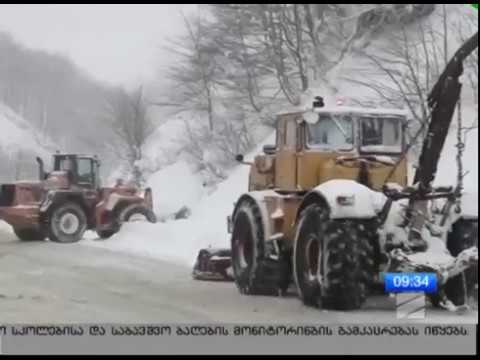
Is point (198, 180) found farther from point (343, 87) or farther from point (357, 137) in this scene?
point (357, 137)

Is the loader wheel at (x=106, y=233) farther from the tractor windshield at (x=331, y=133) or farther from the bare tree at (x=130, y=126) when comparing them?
the tractor windshield at (x=331, y=133)

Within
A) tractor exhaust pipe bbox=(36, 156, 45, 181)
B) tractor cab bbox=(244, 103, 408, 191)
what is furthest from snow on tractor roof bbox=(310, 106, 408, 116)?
tractor exhaust pipe bbox=(36, 156, 45, 181)

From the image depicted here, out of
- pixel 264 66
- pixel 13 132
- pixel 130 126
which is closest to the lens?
pixel 13 132

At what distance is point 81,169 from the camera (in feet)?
67.6

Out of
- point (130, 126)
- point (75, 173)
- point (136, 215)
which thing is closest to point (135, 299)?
point (136, 215)

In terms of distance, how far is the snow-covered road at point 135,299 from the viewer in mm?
8336

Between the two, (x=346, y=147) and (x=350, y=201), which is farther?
(x=346, y=147)

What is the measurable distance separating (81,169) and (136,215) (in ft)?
5.73

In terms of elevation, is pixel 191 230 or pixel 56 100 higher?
pixel 56 100

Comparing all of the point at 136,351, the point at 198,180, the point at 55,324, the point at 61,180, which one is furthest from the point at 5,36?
the point at 198,180

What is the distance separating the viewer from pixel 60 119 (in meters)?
14.4

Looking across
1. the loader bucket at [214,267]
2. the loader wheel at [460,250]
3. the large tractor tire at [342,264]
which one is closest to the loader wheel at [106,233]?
the loader bucket at [214,267]

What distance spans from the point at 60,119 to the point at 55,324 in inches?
272

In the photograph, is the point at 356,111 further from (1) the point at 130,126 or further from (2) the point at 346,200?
(1) the point at 130,126
